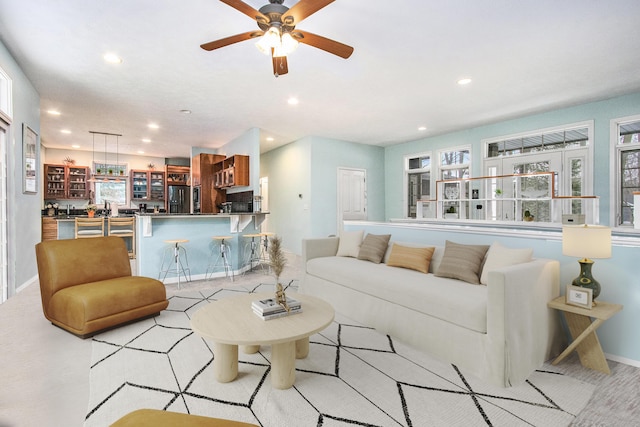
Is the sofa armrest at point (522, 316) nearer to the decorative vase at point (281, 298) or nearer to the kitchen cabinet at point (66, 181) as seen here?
the decorative vase at point (281, 298)

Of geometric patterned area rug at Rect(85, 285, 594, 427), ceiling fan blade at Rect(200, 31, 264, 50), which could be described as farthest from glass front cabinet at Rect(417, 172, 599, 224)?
ceiling fan blade at Rect(200, 31, 264, 50)

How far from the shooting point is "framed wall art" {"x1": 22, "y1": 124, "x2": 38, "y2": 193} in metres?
3.93

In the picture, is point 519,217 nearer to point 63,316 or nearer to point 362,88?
point 362,88

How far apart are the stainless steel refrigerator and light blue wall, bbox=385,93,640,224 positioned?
6504 mm

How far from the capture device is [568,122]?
17.0 feet

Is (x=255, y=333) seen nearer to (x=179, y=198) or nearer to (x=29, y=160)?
(x=29, y=160)

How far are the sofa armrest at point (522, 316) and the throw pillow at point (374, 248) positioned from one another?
5.32ft

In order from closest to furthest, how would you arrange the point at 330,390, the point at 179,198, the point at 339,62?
the point at 330,390
the point at 339,62
the point at 179,198

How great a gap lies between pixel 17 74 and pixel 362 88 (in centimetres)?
416

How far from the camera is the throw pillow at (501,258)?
241cm

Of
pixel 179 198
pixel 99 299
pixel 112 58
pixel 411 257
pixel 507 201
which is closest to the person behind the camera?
pixel 99 299

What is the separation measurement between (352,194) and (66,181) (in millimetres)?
7847

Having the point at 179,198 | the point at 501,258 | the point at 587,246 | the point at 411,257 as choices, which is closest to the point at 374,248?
the point at 411,257

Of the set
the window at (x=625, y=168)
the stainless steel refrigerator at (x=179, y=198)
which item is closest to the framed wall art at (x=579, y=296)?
the window at (x=625, y=168)
